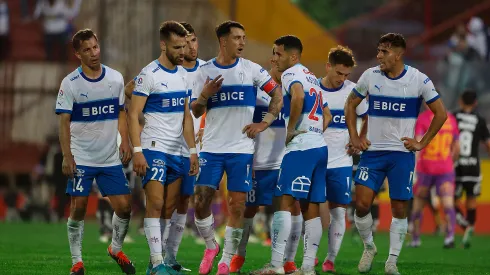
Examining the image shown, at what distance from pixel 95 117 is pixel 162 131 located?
781mm

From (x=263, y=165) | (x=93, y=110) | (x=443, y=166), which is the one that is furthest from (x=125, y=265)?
(x=443, y=166)

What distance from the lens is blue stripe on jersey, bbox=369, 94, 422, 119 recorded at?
12.2 metres

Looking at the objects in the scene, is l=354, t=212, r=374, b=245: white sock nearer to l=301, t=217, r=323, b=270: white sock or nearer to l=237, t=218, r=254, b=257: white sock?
l=301, t=217, r=323, b=270: white sock

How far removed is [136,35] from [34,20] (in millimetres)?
3632

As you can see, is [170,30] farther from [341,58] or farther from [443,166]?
[443,166]

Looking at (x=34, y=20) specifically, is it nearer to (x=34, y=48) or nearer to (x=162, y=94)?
(x=34, y=48)

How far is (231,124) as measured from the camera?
11.7 meters

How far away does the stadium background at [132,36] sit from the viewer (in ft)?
90.6

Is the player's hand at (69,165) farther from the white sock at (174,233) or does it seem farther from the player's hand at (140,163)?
the white sock at (174,233)

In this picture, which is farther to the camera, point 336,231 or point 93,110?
point 336,231

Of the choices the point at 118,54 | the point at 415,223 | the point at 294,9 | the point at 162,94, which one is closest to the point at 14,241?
the point at 415,223

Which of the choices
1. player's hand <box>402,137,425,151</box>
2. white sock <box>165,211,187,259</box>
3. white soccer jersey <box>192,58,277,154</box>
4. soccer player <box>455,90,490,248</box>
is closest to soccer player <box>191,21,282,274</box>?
white soccer jersey <box>192,58,277,154</box>

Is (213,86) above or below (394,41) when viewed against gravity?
below

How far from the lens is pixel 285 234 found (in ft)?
37.9
